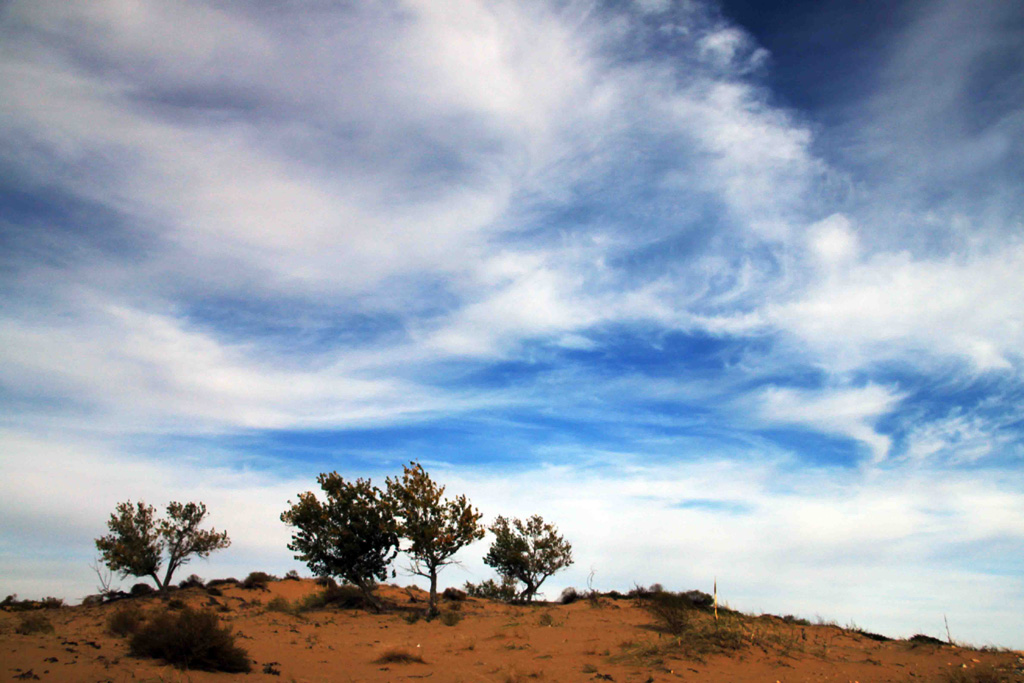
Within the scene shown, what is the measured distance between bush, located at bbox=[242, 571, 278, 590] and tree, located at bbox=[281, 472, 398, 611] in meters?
15.8

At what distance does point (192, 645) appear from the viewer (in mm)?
11938

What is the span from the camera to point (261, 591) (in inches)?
1647

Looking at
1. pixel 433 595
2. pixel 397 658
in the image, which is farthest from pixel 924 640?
pixel 433 595

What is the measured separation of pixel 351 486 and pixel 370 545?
3.35 m

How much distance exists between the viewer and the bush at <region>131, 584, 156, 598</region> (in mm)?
36825

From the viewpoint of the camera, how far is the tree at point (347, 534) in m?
30.0

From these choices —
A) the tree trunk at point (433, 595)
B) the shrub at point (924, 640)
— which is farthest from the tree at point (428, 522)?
the shrub at point (924, 640)

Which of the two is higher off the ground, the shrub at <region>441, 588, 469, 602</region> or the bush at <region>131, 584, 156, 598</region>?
A: the shrub at <region>441, 588, 469, 602</region>

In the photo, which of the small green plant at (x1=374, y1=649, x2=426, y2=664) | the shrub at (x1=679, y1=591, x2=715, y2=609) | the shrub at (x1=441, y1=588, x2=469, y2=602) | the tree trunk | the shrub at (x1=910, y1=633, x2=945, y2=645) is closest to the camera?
the small green plant at (x1=374, y1=649, x2=426, y2=664)

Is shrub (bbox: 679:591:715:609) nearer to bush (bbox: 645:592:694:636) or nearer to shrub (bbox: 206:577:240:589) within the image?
bush (bbox: 645:592:694:636)

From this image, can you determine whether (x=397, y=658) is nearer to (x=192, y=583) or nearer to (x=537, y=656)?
(x=537, y=656)

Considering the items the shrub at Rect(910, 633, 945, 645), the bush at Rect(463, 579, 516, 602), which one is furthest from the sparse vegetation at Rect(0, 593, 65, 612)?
the shrub at Rect(910, 633, 945, 645)

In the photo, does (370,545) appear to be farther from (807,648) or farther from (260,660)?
(807,648)

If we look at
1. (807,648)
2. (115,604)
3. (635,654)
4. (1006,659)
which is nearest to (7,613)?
(115,604)
